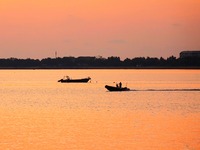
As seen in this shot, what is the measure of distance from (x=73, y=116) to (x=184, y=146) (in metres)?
28.9

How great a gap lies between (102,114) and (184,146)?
3156 centimetres

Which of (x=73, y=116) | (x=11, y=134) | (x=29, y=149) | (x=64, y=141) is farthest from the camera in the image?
(x=73, y=116)

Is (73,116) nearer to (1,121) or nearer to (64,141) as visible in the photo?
(1,121)

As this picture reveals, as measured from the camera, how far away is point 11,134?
6069cm

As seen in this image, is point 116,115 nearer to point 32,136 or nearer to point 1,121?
point 1,121

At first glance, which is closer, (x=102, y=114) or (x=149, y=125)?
(x=149, y=125)

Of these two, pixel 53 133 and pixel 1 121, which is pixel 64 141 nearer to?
pixel 53 133

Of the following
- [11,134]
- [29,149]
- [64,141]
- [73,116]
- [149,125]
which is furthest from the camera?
[73,116]

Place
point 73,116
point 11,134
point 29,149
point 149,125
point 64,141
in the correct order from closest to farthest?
point 29,149 < point 64,141 < point 11,134 < point 149,125 < point 73,116

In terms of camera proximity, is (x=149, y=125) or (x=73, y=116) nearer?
(x=149, y=125)

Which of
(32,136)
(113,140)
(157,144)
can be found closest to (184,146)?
(157,144)

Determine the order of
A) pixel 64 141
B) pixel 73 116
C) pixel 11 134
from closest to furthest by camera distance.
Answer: pixel 64 141 < pixel 11 134 < pixel 73 116

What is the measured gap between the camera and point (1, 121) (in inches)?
2876

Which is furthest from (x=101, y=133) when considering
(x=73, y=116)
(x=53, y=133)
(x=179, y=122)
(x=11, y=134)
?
(x=73, y=116)
